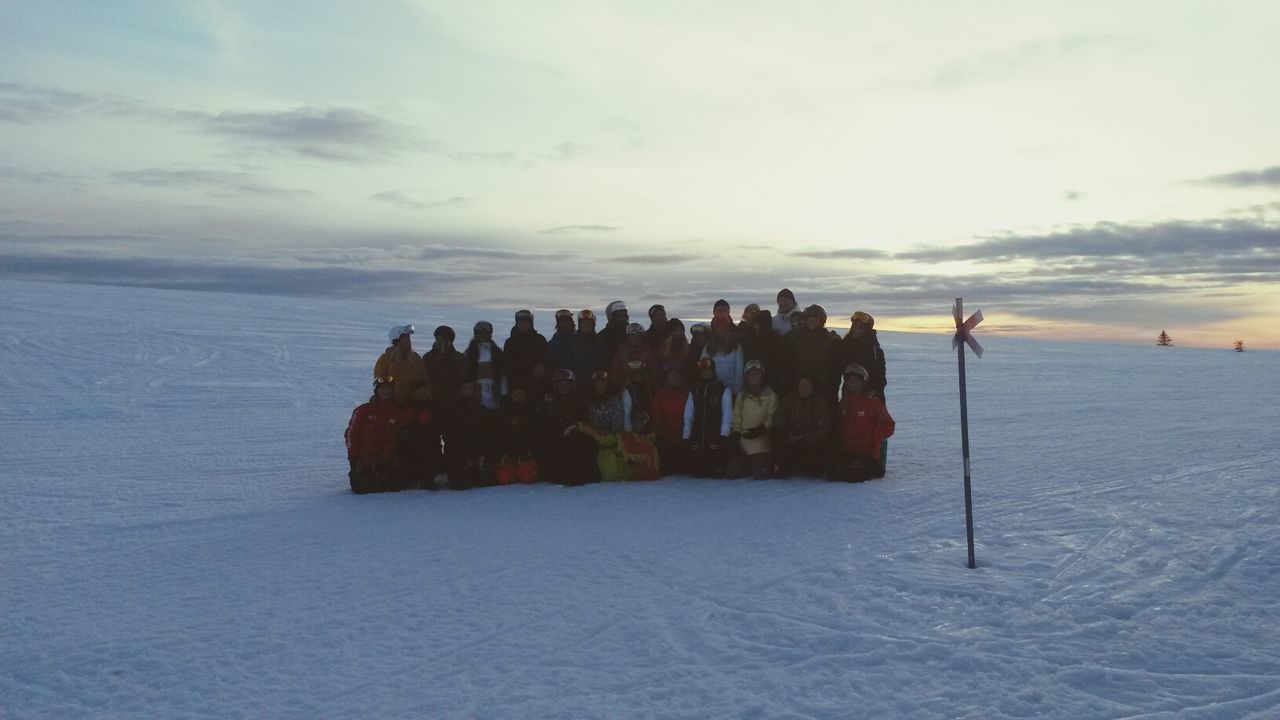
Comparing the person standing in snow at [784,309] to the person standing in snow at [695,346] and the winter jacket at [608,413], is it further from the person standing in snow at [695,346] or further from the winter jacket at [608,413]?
the winter jacket at [608,413]

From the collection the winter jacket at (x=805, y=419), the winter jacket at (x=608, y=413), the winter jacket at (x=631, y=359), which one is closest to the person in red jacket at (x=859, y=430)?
the winter jacket at (x=805, y=419)

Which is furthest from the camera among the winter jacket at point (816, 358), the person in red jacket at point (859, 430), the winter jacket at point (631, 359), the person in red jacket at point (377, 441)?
the winter jacket at point (631, 359)

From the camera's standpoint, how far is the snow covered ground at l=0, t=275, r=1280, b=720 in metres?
4.36

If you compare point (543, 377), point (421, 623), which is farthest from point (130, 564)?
point (543, 377)

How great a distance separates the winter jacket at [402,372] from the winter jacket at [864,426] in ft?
13.7

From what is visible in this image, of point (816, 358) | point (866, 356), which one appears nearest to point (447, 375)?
point (816, 358)

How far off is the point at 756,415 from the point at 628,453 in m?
1.33

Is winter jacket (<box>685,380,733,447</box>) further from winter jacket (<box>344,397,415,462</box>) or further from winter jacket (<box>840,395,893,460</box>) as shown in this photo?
winter jacket (<box>344,397,415,462</box>)

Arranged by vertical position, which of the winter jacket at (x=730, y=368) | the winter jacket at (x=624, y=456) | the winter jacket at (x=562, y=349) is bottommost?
the winter jacket at (x=624, y=456)

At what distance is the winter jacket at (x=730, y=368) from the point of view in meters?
9.99

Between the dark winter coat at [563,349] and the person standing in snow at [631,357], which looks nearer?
the person standing in snow at [631,357]

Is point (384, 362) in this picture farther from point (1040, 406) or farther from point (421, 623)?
point (1040, 406)

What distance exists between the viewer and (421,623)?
17.3 feet

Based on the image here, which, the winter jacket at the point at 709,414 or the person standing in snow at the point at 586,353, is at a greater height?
the person standing in snow at the point at 586,353
